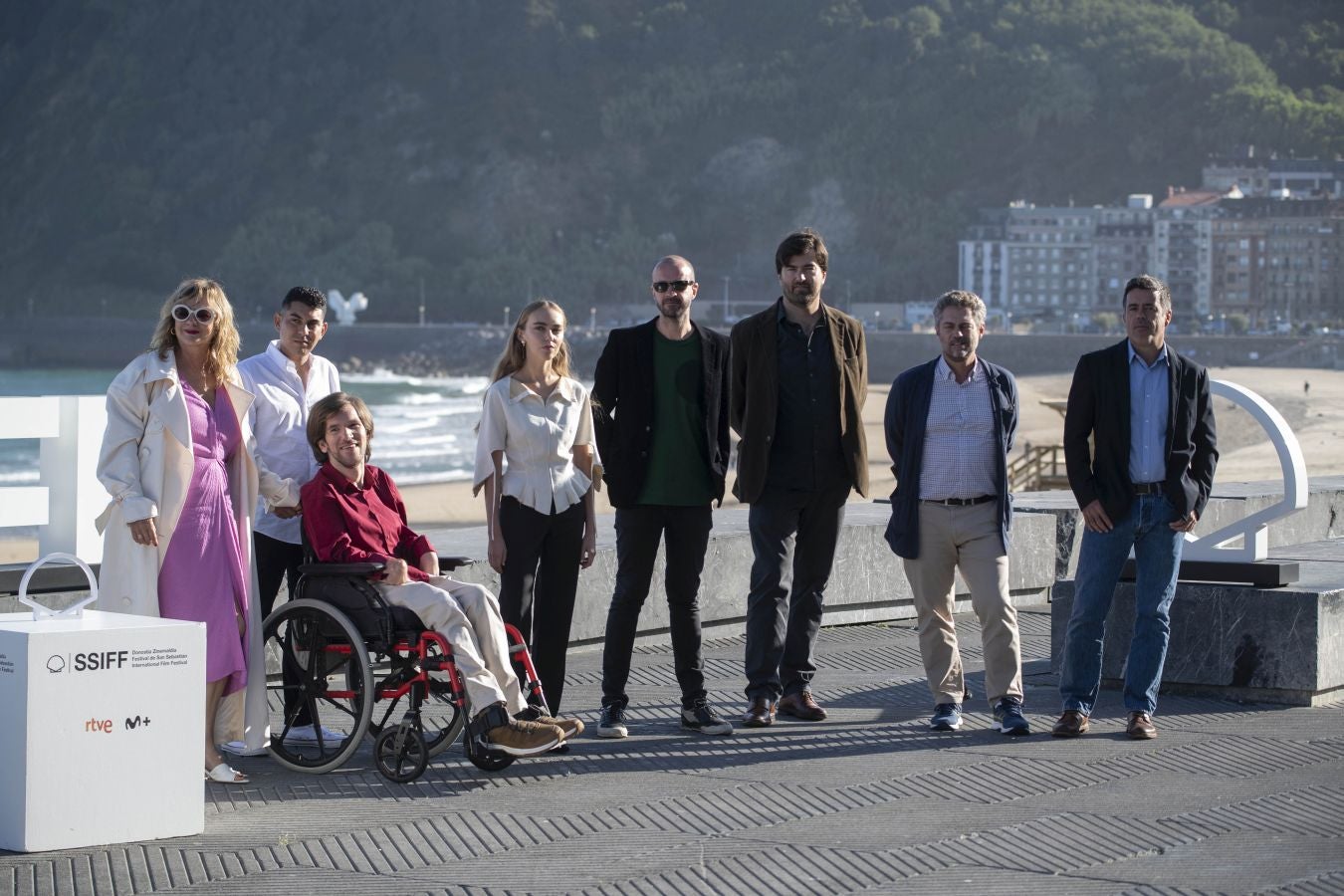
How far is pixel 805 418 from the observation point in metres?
6.41

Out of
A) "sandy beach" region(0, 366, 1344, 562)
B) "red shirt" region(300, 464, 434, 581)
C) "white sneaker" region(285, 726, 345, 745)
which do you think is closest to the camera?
"red shirt" region(300, 464, 434, 581)

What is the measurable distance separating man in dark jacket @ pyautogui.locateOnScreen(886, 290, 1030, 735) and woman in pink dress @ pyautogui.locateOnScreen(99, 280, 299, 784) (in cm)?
233

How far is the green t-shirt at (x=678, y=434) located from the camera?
625cm

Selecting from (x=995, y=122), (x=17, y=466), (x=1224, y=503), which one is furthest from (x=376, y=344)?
(x=1224, y=503)

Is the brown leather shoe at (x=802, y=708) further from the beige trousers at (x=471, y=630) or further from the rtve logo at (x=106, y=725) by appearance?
the rtve logo at (x=106, y=725)

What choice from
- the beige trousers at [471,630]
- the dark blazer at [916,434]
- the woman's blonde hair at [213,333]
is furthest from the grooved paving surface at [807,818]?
the woman's blonde hair at [213,333]

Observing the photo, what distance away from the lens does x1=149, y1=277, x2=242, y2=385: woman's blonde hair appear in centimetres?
550

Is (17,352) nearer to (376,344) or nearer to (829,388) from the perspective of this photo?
(376,344)

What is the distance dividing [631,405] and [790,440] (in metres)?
0.61

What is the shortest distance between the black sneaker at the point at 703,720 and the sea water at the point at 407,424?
12629 millimetres

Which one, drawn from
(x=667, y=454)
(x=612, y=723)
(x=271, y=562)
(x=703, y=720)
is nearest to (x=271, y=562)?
(x=271, y=562)

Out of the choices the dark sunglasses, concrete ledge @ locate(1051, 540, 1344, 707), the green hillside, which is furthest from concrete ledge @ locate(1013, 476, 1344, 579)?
the green hillside

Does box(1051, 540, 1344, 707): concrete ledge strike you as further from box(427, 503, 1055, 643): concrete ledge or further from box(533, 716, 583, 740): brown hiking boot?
box(533, 716, 583, 740): brown hiking boot

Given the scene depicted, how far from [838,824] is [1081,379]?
2.12m
